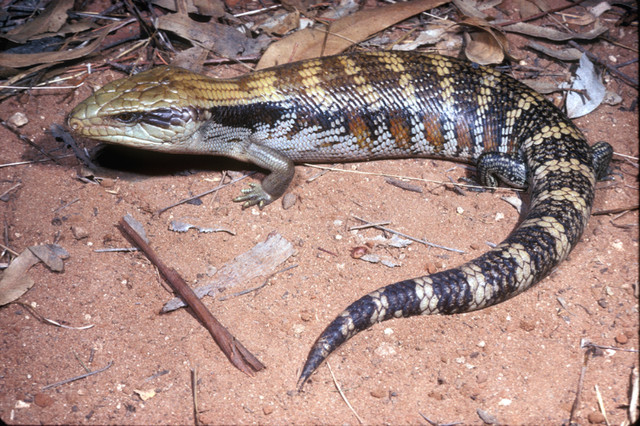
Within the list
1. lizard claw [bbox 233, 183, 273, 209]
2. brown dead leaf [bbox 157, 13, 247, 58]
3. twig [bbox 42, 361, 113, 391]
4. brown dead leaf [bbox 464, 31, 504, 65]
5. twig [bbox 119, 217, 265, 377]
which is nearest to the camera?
twig [bbox 42, 361, 113, 391]

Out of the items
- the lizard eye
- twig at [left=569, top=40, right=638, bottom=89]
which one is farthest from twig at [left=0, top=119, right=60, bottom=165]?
twig at [left=569, top=40, right=638, bottom=89]

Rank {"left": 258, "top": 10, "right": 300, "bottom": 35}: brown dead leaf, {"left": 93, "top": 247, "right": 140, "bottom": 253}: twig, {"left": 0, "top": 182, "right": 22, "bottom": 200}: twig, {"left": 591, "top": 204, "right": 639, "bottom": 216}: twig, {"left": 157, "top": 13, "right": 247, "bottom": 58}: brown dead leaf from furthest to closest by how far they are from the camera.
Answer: {"left": 258, "top": 10, "right": 300, "bottom": 35}: brown dead leaf
{"left": 157, "top": 13, "right": 247, "bottom": 58}: brown dead leaf
{"left": 591, "top": 204, "right": 639, "bottom": 216}: twig
{"left": 0, "top": 182, "right": 22, "bottom": 200}: twig
{"left": 93, "top": 247, "right": 140, "bottom": 253}: twig

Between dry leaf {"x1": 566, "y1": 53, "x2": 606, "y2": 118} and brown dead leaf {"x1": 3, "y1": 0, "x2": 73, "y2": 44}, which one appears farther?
brown dead leaf {"x1": 3, "y1": 0, "x2": 73, "y2": 44}

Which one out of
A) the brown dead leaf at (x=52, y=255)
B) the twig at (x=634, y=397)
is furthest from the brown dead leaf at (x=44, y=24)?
the twig at (x=634, y=397)

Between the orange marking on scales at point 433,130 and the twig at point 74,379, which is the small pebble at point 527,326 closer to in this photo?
the orange marking on scales at point 433,130

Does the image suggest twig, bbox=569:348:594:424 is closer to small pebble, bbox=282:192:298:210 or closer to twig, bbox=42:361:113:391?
small pebble, bbox=282:192:298:210

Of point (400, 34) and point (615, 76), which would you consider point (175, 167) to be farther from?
point (615, 76)

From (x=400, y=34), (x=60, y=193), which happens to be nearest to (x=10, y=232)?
(x=60, y=193)
